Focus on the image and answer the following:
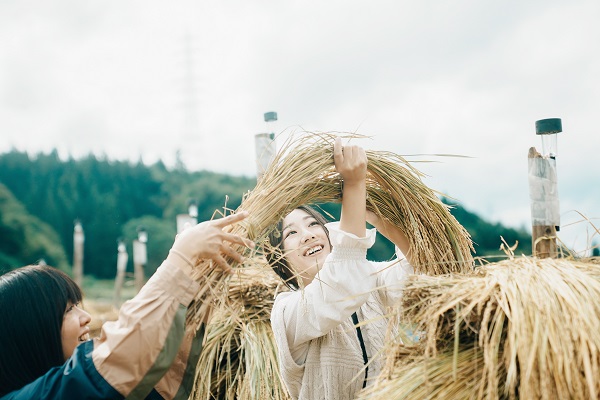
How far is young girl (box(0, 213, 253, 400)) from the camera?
1206mm

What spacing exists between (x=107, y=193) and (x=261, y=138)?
26476 mm

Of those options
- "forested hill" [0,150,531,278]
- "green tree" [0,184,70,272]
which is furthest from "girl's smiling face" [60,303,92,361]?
"green tree" [0,184,70,272]

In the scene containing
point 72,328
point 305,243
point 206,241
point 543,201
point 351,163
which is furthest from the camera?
point 305,243

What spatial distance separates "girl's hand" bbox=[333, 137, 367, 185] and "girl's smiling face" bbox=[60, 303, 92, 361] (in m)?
0.86

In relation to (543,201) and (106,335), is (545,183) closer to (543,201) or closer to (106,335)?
(543,201)

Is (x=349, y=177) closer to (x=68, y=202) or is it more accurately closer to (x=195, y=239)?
(x=195, y=239)

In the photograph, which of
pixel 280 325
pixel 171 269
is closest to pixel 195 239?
pixel 171 269

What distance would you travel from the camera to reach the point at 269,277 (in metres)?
2.57

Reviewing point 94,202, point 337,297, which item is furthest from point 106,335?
point 94,202

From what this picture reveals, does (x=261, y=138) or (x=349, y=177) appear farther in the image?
(x=261, y=138)

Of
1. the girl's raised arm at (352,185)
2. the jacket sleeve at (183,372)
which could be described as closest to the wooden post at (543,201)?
the girl's raised arm at (352,185)

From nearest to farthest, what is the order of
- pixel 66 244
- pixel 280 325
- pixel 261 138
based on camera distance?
pixel 280 325
pixel 261 138
pixel 66 244

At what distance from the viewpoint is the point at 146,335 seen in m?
1.21

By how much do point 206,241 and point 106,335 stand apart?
0.31m
